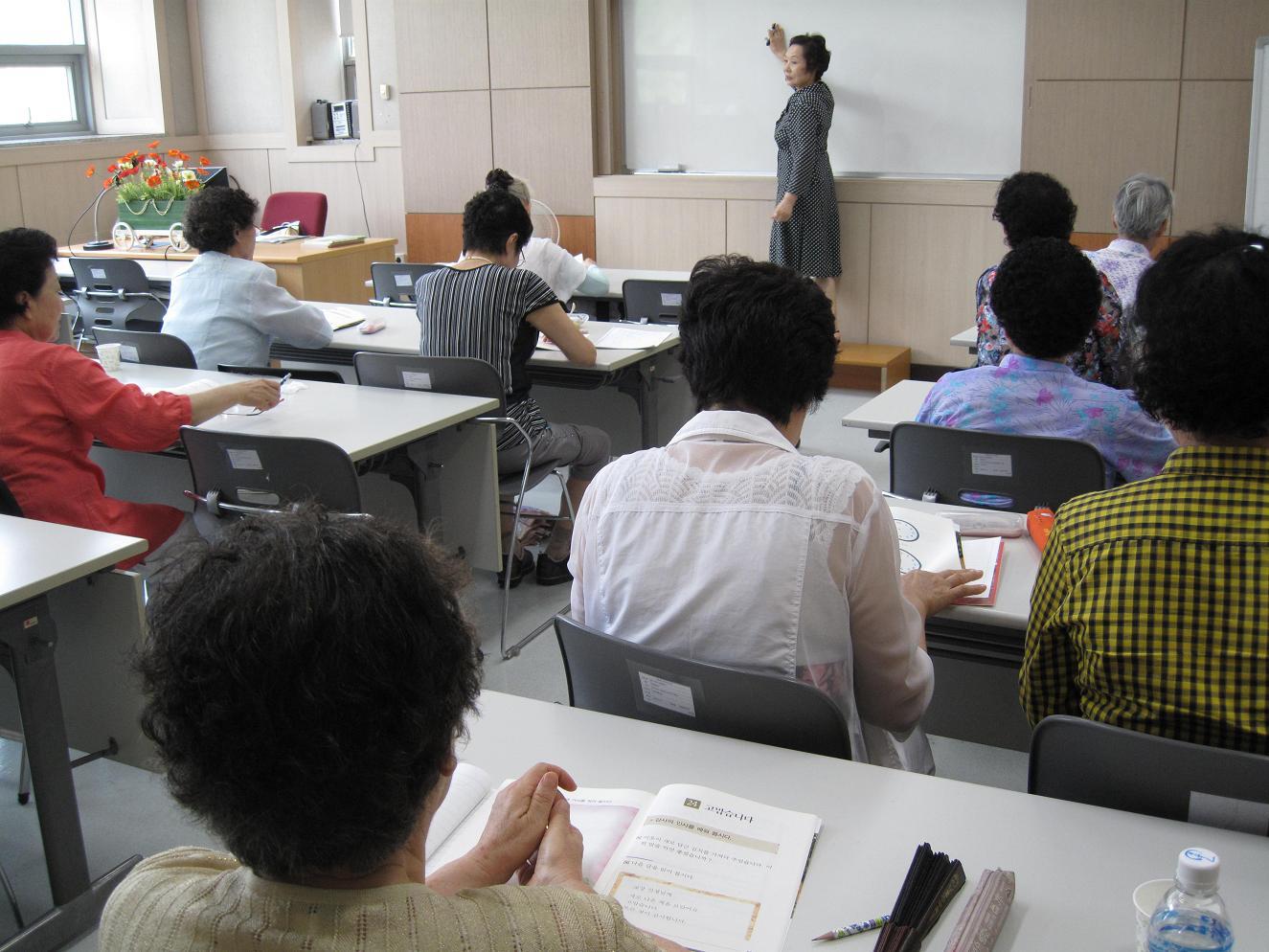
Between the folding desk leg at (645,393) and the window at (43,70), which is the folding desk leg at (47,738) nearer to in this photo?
the folding desk leg at (645,393)

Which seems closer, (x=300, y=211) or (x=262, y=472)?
(x=262, y=472)

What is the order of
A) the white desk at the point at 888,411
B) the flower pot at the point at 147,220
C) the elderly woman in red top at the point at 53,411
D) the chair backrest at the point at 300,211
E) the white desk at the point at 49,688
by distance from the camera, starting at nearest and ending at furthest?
the white desk at the point at 49,688 < the elderly woman in red top at the point at 53,411 < the white desk at the point at 888,411 < the flower pot at the point at 147,220 < the chair backrest at the point at 300,211

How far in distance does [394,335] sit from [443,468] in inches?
44.1

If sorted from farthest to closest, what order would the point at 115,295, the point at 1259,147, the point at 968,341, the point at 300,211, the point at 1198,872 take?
the point at 300,211 < the point at 115,295 < the point at 1259,147 < the point at 968,341 < the point at 1198,872

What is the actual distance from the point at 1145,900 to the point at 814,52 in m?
5.85

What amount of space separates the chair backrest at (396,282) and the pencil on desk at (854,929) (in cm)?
458

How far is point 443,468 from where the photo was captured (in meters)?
3.54

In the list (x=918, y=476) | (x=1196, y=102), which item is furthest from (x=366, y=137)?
(x=918, y=476)

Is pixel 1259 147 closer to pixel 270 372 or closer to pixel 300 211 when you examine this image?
pixel 270 372

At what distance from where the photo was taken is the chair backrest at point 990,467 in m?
2.43

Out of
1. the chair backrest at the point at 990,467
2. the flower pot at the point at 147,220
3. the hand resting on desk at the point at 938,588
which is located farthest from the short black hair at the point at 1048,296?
the flower pot at the point at 147,220

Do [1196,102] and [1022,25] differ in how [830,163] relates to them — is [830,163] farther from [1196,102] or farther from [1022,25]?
[1196,102]

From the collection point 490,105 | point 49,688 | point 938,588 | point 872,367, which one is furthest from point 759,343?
point 490,105

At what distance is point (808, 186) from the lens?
6395 millimetres
